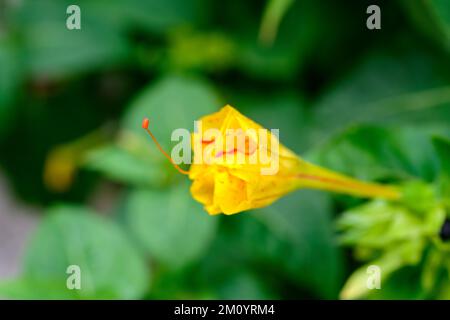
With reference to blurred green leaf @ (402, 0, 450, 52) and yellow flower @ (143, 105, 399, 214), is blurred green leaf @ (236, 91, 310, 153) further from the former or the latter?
yellow flower @ (143, 105, 399, 214)

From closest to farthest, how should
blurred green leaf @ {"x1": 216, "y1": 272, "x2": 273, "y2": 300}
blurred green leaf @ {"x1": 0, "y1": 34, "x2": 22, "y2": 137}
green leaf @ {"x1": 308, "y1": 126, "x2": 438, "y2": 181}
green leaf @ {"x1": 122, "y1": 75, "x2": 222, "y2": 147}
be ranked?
green leaf @ {"x1": 308, "y1": 126, "x2": 438, "y2": 181}
blurred green leaf @ {"x1": 216, "y1": 272, "x2": 273, "y2": 300}
green leaf @ {"x1": 122, "y1": 75, "x2": 222, "y2": 147}
blurred green leaf @ {"x1": 0, "y1": 34, "x2": 22, "y2": 137}

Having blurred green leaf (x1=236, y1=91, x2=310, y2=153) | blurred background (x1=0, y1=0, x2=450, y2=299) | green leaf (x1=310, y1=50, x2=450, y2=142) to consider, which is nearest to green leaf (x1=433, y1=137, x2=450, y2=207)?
blurred background (x1=0, y1=0, x2=450, y2=299)

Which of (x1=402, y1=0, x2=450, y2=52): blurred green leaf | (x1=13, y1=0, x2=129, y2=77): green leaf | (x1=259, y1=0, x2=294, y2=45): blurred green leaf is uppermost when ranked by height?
(x1=13, y1=0, x2=129, y2=77): green leaf

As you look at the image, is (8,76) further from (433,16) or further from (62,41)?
(433,16)

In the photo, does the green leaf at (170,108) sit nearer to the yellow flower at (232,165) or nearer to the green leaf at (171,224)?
the green leaf at (171,224)

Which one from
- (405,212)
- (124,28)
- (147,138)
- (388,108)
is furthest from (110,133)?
(405,212)

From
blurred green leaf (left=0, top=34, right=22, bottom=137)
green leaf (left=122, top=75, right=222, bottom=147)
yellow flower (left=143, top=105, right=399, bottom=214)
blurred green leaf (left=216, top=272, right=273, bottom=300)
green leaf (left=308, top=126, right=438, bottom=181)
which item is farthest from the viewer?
blurred green leaf (left=0, top=34, right=22, bottom=137)
